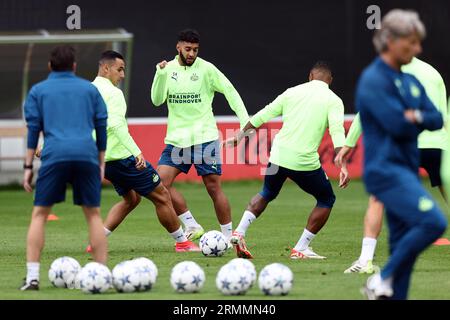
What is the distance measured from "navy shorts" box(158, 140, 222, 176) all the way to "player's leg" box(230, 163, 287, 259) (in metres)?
0.97

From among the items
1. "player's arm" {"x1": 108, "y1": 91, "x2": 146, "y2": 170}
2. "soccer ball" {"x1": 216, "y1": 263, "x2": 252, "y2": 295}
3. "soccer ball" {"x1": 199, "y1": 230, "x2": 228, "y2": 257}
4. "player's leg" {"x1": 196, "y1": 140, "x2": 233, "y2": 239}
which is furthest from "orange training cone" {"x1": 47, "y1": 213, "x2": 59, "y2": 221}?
"soccer ball" {"x1": 216, "y1": 263, "x2": 252, "y2": 295}

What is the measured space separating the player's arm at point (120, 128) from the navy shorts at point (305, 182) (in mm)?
1341

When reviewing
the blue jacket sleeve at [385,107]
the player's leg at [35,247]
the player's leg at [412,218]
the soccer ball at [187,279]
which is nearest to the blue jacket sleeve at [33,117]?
the player's leg at [35,247]

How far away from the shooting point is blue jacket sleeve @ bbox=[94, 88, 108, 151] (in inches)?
407

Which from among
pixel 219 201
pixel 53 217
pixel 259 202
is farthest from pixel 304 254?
pixel 53 217

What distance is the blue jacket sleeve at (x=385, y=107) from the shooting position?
8.25 m

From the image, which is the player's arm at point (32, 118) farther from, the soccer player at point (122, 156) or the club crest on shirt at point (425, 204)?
the club crest on shirt at point (425, 204)

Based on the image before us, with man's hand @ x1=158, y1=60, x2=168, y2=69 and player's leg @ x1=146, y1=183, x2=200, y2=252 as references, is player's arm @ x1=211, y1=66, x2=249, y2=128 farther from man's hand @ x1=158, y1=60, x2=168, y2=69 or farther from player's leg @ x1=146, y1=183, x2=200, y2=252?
player's leg @ x1=146, y1=183, x2=200, y2=252

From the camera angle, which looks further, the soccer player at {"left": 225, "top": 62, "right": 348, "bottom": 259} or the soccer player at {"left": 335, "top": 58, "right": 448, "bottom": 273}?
the soccer player at {"left": 225, "top": 62, "right": 348, "bottom": 259}

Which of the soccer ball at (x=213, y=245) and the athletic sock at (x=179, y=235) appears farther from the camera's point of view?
the athletic sock at (x=179, y=235)

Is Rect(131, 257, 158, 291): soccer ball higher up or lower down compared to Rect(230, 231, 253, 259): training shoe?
higher up

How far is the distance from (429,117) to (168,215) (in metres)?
5.31

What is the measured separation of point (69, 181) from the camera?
33.7 ft

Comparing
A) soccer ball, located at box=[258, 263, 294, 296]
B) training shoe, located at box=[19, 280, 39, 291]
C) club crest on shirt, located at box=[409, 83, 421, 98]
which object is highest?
club crest on shirt, located at box=[409, 83, 421, 98]
